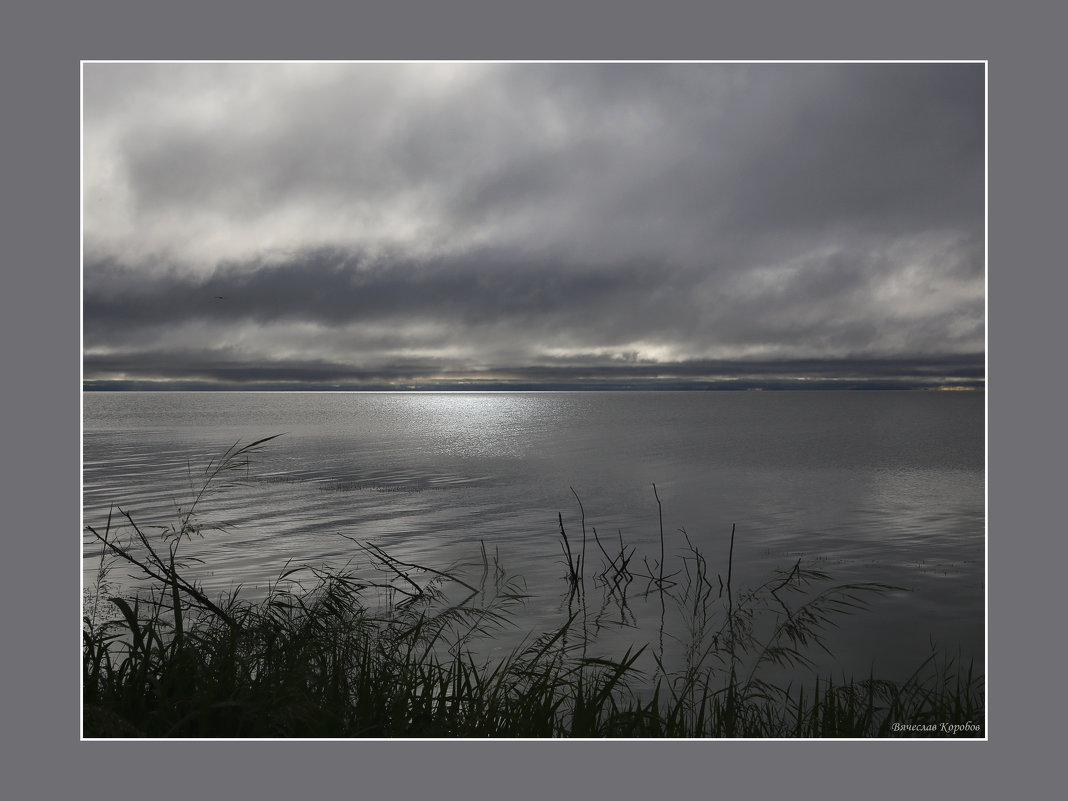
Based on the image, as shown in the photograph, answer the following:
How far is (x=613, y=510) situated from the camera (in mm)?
18594

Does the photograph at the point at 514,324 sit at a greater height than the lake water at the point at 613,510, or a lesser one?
greater

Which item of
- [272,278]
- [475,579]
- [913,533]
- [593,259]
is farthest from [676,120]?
[913,533]

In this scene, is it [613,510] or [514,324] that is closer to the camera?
[514,324]

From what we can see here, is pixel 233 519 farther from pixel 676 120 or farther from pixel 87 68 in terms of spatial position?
pixel 676 120

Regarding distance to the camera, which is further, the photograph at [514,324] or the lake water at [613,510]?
the lake water at [613,510]

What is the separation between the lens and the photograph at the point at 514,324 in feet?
16.4

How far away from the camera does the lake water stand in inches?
414

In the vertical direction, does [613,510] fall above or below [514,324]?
below

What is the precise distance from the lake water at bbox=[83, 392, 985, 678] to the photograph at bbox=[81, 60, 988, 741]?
0.55 feet

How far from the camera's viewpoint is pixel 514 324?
1252 cm

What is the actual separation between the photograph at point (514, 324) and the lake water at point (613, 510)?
166 mm

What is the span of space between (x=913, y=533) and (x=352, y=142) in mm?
14462

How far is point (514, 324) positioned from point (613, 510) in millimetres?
7909

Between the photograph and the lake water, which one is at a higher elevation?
the photograph
